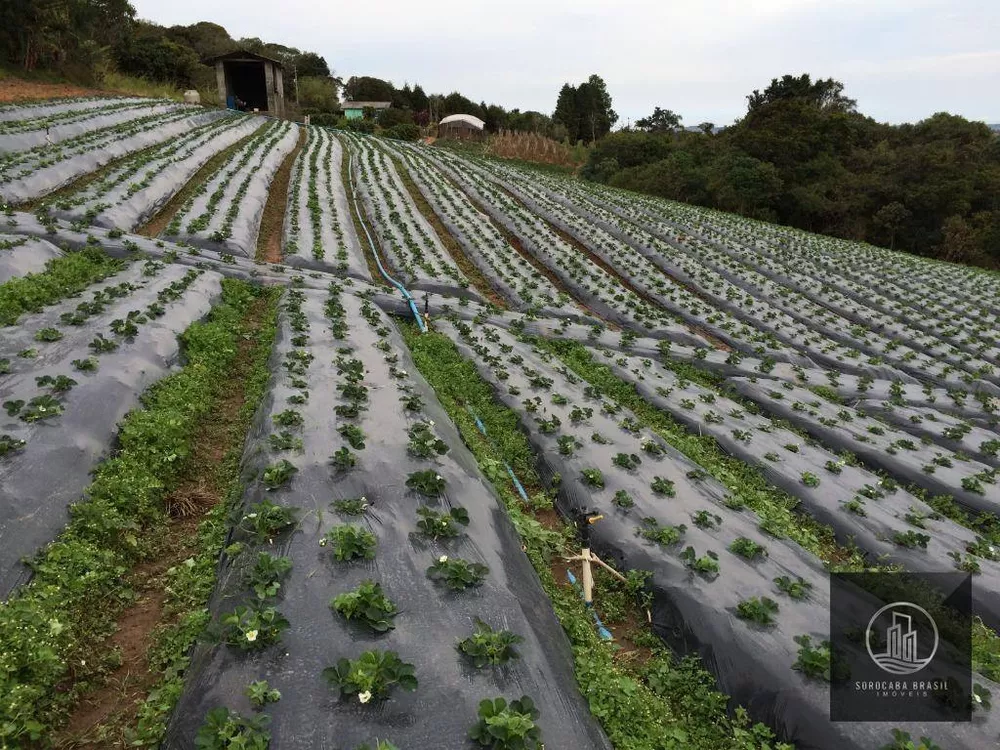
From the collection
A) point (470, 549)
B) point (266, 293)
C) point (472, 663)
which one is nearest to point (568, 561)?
point (470, 549)

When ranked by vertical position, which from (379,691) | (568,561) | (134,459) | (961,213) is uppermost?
(961,213)

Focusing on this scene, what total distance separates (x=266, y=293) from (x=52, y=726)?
1186 centimetres

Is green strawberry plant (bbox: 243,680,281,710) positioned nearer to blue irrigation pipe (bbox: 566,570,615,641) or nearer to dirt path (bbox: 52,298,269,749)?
dirt path (bbox: 52,298,269,749)

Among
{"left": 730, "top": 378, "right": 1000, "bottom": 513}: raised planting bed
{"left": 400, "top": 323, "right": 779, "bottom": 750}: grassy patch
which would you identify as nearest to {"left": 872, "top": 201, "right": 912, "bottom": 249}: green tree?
{"left": 730, "top": 378, "right": 1000, "bottom": 513}: raised planting bed

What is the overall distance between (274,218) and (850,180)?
4688 cm

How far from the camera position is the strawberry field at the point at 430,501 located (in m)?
4.50

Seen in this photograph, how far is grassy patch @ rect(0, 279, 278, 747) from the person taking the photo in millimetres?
4270

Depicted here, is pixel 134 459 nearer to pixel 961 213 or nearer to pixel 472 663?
pixel 472 663

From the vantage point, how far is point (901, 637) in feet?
18.4

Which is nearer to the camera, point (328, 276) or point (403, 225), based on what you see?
point (328, 276)

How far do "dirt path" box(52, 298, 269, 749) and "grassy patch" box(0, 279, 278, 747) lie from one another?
0.37ft

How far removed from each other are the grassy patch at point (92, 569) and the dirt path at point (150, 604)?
11cm

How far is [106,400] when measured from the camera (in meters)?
7.64

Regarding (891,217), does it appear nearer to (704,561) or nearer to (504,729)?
(704,561)
